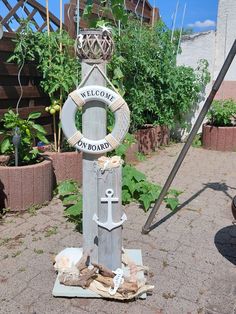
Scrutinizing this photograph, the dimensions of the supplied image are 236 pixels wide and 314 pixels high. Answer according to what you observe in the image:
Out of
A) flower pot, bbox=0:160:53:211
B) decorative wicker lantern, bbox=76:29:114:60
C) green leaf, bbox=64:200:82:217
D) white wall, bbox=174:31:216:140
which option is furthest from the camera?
white wall, bbox=174:31:216:140

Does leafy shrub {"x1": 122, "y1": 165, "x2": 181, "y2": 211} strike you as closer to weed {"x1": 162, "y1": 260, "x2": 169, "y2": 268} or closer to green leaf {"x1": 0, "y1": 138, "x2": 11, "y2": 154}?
weed {"x1": 162, "y1": 260, "x2": 169, "y2": 268}

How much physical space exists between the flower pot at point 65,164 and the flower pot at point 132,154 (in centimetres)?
137

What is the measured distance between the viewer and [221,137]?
22.5 feet

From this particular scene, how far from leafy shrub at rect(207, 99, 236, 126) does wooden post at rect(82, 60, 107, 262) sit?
504 centimetres

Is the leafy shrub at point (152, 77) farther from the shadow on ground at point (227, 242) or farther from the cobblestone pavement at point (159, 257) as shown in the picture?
the shadow on ground at point (227, 242)

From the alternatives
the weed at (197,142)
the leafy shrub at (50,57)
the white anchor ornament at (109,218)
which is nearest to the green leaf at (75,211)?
the white anchor ornament at (109,218)

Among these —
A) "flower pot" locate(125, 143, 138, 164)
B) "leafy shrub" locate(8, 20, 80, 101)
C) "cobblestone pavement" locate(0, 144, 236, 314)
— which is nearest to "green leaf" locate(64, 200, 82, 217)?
"cobblestone pavement" locate(0, 144, 236, 314)

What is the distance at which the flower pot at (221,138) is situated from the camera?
6813 millimetres

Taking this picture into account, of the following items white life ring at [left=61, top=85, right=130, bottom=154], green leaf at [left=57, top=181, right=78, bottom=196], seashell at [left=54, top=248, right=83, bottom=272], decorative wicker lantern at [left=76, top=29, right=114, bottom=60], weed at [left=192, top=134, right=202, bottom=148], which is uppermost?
decorative wicker lantern at [left=76, top=29, right=114, bottom=60]

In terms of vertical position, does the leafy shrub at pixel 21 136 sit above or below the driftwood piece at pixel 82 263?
above

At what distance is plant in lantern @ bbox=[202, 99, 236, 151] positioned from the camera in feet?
22.4

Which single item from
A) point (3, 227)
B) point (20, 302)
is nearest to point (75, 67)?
point (3, 227)

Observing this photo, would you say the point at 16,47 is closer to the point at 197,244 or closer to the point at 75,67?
the point at 75,67

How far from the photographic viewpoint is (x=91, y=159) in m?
2.31
